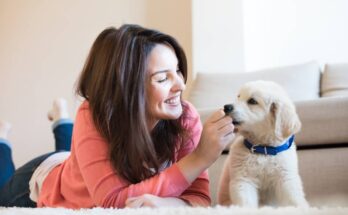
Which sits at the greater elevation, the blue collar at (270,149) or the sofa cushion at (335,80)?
the sofa cushion at (335,80)

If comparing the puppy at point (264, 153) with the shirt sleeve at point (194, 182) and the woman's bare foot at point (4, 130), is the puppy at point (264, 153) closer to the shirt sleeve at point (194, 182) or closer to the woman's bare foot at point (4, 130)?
the shirt sleeve at point (194, 182)

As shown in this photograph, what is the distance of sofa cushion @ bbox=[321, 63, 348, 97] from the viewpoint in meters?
1.90

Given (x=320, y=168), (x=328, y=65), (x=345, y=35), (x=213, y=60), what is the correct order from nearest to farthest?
(x=320, y=168) < (x=328, y=65) < (x=345, y=35) < (x=213, y=60)

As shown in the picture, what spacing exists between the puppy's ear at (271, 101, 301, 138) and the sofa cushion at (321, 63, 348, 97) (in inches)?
36.0

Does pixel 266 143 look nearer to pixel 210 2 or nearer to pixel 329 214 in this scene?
pixel 329 214

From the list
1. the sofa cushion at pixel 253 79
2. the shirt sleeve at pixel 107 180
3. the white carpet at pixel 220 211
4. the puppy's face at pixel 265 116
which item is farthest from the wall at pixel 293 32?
the white carpet at pixel 220 211

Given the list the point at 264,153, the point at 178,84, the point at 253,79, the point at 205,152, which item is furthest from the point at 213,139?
the point at 253,79

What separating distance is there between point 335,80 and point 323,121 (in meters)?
0.54

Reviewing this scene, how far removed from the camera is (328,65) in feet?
6.73

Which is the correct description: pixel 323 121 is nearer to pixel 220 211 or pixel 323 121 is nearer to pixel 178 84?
pixel 178 84

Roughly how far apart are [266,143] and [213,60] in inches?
58.4

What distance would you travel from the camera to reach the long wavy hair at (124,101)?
0.90 metres

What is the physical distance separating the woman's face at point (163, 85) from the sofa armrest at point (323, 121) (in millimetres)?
746

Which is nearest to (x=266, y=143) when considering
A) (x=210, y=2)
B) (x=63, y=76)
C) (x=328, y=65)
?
(x=328, y=65)
